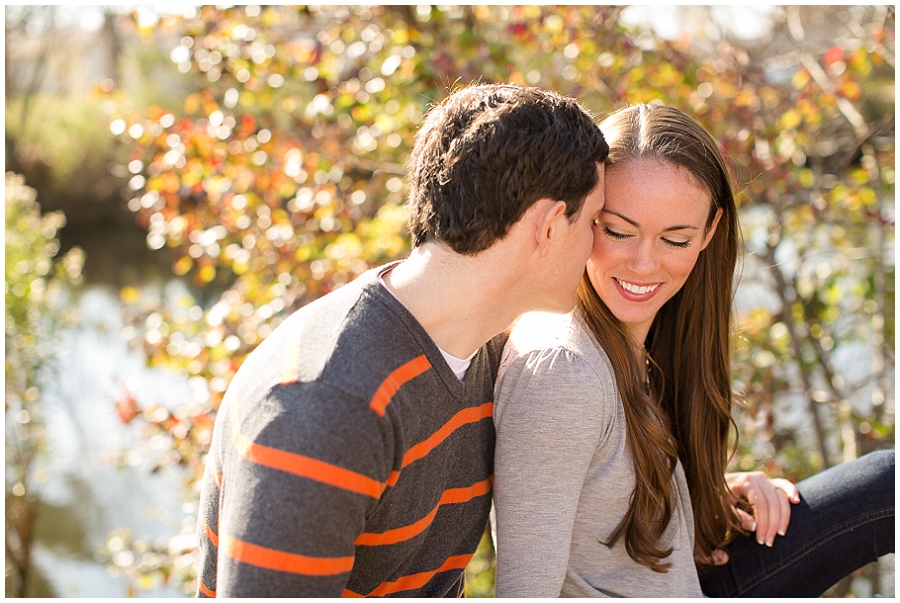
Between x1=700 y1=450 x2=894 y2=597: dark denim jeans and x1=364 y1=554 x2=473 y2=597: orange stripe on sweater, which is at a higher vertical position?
x1=364 y1=554 x2=473 y2=597: orange stripe on sweater

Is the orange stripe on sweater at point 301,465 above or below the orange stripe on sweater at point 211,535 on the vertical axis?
above

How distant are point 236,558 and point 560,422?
712 millimetres

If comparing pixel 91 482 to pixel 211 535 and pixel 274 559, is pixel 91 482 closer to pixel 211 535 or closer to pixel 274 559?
pixel 211 535

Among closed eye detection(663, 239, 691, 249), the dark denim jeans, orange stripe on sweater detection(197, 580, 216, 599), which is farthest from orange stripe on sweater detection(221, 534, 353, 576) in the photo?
the dark denim jeans

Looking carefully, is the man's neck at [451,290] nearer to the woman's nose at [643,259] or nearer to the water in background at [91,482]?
the woman's nose at [643,259]

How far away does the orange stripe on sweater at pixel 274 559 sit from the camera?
47.0 inches

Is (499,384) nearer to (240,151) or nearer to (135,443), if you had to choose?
(240,151)

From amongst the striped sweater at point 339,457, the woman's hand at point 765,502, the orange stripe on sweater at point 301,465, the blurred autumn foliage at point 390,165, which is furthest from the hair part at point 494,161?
Result: the blurred autumn foliage at point 390,165

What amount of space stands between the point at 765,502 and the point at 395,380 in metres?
1.22

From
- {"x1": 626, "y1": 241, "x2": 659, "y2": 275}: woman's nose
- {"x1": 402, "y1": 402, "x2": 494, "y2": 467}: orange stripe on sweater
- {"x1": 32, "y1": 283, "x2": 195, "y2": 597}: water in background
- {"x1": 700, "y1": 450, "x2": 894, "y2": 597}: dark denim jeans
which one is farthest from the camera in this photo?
{"x1": 32, "y1": 283, "x2": 195, "y2": 597}: water in background

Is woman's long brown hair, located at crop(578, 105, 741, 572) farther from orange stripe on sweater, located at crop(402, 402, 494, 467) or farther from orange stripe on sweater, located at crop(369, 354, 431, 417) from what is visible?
orange stripe on sweater, located at crop(369, 354, 431, 417)

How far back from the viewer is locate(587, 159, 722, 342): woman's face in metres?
1.73

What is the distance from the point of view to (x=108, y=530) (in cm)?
550

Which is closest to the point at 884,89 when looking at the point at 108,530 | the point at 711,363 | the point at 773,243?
the point at 773,243
